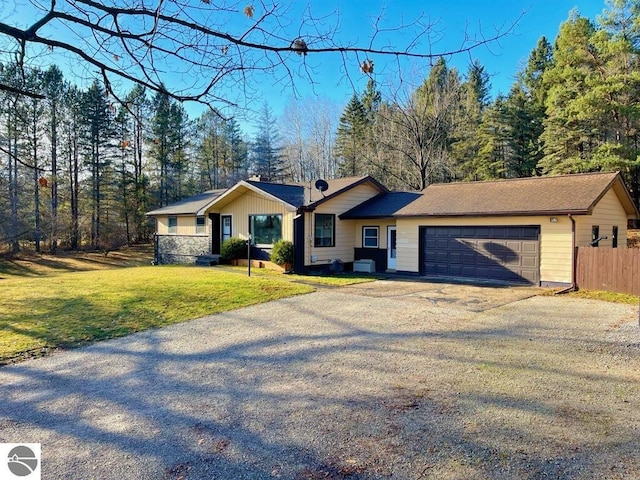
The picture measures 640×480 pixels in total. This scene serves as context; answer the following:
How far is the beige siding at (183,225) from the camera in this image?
65.9ft

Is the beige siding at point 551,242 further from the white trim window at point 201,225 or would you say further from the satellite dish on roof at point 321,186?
the white trim window at point 201,225

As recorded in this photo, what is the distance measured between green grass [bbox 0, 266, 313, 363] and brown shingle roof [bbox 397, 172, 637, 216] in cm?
605

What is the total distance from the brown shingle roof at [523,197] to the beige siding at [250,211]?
439 cm

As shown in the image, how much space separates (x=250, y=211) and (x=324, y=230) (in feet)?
11.6

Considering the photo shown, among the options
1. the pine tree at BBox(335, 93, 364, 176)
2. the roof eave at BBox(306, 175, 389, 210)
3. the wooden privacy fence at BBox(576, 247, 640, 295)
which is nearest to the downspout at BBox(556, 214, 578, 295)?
the wooden privacy fence at BBox(576, 247, 640, 295)

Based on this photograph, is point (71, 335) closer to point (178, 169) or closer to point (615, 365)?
point (615, 365)

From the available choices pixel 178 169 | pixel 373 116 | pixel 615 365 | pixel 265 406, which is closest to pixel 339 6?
pixel 265 406

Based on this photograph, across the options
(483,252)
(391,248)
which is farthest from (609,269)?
(391,248)

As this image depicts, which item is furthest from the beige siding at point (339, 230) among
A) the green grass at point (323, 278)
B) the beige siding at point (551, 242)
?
the beige siding at point (551, 242)

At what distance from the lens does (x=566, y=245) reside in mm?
11648

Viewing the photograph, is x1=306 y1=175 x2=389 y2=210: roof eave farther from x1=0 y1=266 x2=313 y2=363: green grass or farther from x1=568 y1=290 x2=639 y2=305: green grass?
x1=568 y1=290 x2=639 y2=305: green grass

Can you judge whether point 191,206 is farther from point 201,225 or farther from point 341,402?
point 341,402

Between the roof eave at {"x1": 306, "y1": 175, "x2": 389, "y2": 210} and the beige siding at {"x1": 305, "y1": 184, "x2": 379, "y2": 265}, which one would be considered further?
the beige siding at {"x1": 305, "y1": 184, "x2": 379, "y2": 265}

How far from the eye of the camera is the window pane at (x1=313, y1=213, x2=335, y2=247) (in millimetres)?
16156
